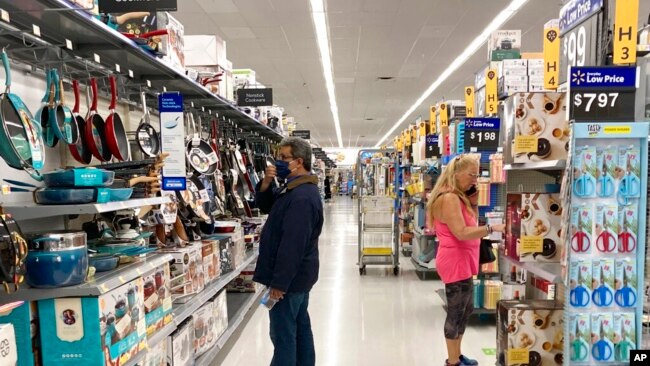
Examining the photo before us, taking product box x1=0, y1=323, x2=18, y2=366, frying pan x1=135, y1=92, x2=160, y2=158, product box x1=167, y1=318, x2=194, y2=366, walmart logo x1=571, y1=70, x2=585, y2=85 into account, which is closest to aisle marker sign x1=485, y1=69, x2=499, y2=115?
walmart logo x1=571, y1=70, x2=585, y2=85

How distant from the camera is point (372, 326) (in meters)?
4.75

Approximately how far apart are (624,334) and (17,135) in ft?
9.13

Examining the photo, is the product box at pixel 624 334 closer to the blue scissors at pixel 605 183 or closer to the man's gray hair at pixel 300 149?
the blue scissors at pixel 605 183

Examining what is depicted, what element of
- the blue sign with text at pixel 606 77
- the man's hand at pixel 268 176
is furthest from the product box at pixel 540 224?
the man's hand at pixel 268 176

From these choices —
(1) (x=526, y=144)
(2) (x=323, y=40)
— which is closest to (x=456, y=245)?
(1) (x=526, y=144)

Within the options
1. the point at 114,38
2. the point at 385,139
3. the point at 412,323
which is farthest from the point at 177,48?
the point at 385,139

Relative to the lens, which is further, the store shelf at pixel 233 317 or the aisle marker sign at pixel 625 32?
the store shelf at pixel 233 317

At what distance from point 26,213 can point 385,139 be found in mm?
30387

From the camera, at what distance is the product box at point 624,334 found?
2.07 m

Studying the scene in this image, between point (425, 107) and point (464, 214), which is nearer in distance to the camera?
point (464, 214)

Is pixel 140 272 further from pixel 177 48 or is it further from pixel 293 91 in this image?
pixel 293 91

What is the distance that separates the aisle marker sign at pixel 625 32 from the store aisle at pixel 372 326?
8.75ft

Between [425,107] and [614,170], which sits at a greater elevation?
[425,107]

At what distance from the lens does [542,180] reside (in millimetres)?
2625
